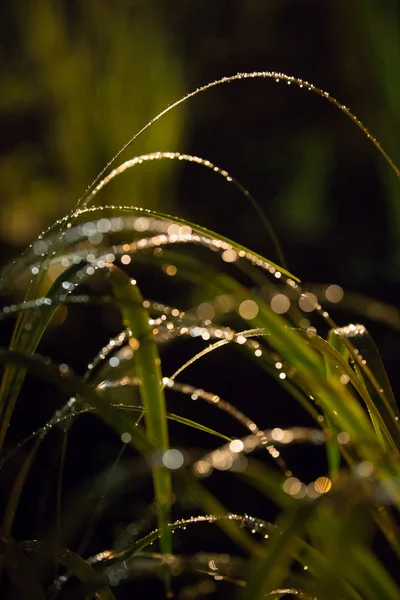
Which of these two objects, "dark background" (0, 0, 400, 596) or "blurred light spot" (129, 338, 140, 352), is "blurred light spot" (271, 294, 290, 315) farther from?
"dark background" (0, 0, 400, 596)

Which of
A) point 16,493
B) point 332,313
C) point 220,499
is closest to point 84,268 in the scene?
point 16,493

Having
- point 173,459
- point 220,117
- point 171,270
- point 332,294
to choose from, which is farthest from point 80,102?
point 173,459

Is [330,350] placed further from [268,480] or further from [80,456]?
[80,456]

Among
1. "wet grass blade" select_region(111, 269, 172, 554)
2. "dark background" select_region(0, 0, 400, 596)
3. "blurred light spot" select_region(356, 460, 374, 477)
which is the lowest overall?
"blurred light spot" select_region(356, 460, 374, 477)

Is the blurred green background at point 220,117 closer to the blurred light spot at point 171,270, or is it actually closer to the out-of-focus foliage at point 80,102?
the out-of-focus foliage at point 80,102

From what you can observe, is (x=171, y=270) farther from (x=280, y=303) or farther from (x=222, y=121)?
(x=222, y=121)

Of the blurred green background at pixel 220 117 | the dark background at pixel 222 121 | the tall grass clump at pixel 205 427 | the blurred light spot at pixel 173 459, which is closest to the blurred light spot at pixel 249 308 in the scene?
the tall grass clump at pixel 205 427

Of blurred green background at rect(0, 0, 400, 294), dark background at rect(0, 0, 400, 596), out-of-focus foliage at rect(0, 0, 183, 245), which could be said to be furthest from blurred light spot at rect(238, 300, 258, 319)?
out-of-focus foliage at rect(0, 0, 183, 245)
